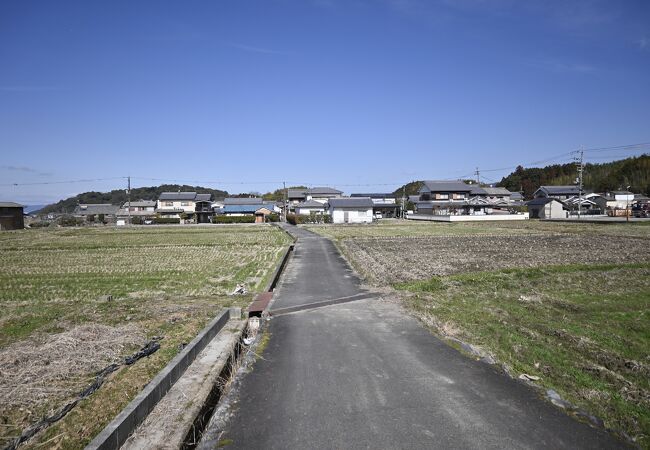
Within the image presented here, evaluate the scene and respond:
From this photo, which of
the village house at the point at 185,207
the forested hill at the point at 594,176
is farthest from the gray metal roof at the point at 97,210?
the forested hill at the point at 594,176

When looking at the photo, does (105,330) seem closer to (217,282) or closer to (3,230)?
(217,282)

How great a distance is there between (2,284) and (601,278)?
21.2 metres

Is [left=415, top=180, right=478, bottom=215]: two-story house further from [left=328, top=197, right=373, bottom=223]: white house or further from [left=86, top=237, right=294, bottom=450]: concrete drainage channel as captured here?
[left=86, top=237, right=294, bottom=450]: concrete drainage channel

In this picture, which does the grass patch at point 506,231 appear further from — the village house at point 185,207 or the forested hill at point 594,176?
the forested hill at point 594,176

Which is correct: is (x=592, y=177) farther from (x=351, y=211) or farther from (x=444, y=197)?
(x=351, y=211)

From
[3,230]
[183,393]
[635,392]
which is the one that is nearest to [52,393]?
[183,393]

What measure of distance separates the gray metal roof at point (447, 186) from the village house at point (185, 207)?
1677 inches

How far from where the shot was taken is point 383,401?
4.99 m

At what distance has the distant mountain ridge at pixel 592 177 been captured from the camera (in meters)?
89.0

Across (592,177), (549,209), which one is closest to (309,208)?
(549,209)

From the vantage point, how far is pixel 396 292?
11789mm

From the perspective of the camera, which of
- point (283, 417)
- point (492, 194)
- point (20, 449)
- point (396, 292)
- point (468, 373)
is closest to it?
point (20, 449)

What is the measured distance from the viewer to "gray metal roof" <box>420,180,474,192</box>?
73.9 meters

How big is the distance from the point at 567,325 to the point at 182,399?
303 inches
